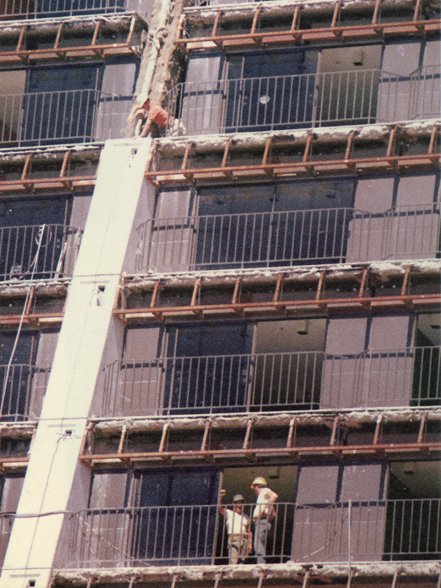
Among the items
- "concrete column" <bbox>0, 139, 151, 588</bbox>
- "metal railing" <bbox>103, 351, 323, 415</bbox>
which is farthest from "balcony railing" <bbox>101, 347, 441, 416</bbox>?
"concrete column" <bbox>0, 139, 151, 588</bbox>

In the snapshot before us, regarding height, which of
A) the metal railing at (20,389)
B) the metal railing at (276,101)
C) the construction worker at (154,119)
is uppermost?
the metal railing at (276,101)

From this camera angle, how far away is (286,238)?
77125mm

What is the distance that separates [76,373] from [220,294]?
13.9 feet

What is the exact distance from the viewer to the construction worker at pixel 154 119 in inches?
3125

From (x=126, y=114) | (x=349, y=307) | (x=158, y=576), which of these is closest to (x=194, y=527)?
(x=158, y=576)

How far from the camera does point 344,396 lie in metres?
74.3

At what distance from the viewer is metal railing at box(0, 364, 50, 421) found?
77.1 m

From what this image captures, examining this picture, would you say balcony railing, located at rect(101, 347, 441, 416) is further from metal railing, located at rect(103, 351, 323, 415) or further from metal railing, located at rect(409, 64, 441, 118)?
metal railing, located at rect(409, 64, 441, 118)

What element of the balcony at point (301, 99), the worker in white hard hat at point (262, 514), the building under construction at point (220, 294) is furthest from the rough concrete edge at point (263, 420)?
the balcony at point (301, 99)

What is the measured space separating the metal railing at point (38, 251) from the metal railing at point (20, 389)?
2780 millimetres

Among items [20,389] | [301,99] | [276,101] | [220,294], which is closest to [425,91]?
[301,99]

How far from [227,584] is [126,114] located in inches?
588

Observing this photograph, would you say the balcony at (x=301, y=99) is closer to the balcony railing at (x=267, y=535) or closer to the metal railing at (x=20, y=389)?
the metal railing at (x=20, y=389)

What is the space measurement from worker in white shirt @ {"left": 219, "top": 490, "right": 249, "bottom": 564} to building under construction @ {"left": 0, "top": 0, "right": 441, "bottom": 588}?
0.47m
